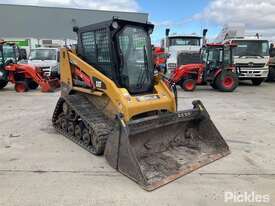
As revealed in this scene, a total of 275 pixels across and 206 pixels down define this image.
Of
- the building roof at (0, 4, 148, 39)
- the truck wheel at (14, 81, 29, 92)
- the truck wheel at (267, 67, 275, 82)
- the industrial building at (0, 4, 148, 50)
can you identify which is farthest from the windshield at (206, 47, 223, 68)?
the building roof at (0, 4, 148, 39)

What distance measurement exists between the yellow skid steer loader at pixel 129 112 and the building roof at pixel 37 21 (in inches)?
1522

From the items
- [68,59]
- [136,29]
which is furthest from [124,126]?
[68,59]

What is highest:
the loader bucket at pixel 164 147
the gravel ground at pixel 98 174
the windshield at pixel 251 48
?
the windshield at pixel 251 48

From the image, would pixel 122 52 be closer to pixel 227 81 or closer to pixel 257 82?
pixel 227 81

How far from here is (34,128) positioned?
762 centimetres

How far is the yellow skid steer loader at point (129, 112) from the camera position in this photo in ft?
16.2

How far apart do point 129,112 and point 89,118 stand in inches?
33.7

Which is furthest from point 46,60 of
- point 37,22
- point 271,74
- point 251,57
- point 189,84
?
point 37,22

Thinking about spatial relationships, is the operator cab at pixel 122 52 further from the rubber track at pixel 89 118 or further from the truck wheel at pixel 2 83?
the truck wheel at pixel 2 83

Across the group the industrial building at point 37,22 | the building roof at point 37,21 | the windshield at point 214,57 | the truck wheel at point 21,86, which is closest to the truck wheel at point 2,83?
the truck wheel at point 21,86

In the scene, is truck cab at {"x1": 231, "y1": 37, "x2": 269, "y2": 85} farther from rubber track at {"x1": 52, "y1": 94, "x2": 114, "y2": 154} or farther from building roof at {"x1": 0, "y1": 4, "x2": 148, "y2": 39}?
building roof at {"x1": 0, "y1": 4, "x2": 148, "y2": 39}

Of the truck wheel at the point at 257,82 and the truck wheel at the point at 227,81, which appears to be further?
the truck wheel at the point at 257,82

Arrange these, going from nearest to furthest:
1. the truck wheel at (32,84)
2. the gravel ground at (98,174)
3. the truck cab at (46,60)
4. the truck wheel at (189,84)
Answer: the gravel ground at (98,174), the truck wheel at (32,84), the truck wheel at (189,84), the truck cab at (46,60)

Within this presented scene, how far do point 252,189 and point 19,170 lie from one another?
3.22 m
